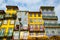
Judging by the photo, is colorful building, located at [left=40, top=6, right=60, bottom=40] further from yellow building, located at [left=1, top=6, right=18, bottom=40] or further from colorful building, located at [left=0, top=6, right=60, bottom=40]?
yellow building, located at [left=1, top=6, right=18, bottom=40]

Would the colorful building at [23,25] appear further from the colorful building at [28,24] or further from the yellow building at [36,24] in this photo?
the yellow building at [36,24]

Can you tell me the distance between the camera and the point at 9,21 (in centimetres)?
5238

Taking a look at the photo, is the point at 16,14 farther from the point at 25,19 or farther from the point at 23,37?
the point at 23,37

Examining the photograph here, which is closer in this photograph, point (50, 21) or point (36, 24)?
point (36, 24)

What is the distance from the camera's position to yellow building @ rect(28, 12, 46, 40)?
163 ft

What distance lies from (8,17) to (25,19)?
6.65 metres

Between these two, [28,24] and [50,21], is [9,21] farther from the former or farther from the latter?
[50,21]

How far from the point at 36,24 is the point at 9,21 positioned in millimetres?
10347

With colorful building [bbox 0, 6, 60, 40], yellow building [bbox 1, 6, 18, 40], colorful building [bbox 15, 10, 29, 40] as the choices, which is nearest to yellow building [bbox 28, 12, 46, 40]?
colorful building [bbox 0, 6, 60, 40]

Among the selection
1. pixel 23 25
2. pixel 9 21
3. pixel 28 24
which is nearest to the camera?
pixel 23 25

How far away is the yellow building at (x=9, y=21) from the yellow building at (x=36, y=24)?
6311 mm

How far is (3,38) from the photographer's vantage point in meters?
48.2

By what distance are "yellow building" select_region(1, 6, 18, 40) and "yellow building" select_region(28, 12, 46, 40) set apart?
6311mm

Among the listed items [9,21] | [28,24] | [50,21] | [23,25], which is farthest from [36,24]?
[9,21]
